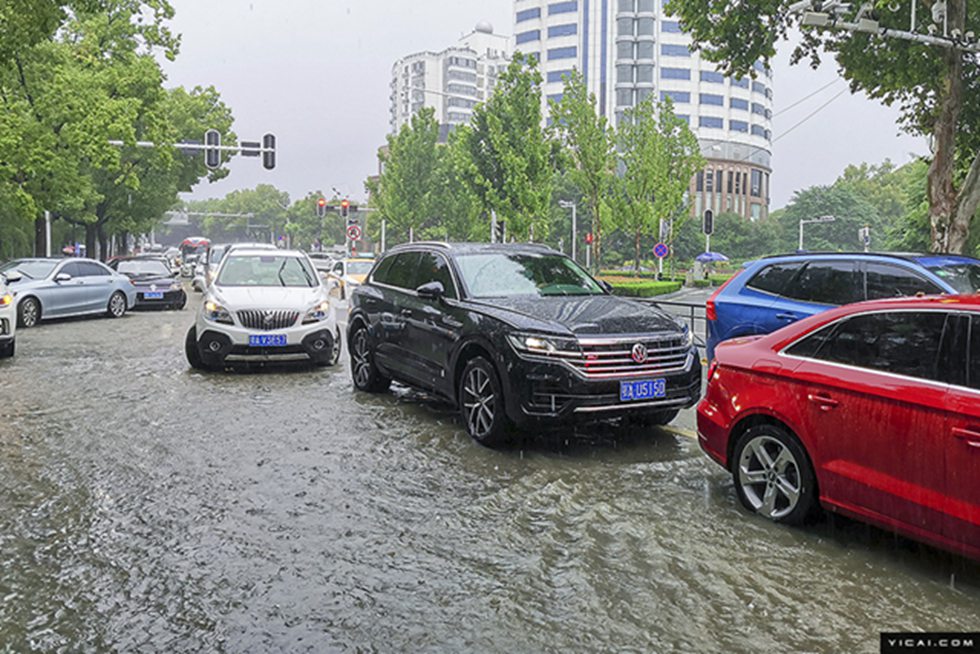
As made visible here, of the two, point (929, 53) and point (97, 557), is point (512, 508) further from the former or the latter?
point (929, 53)

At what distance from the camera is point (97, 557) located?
4.76 meters

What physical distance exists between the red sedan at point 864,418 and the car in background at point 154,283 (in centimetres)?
2132

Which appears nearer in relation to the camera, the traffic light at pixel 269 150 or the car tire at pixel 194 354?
the car tire at pixel 194 354

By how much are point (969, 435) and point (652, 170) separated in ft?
145

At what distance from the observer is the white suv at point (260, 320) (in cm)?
1147

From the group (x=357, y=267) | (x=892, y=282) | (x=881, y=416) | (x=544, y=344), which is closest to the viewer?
(x=881, y=416)

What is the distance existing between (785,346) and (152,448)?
16.6ft

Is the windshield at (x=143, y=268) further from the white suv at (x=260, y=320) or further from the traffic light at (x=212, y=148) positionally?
the white suv at (x=260, y=320)

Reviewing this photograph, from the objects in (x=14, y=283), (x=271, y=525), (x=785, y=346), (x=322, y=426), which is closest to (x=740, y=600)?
(x=785, y=346)

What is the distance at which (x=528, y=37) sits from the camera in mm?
113375

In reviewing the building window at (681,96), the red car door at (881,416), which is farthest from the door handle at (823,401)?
the building window at (681,96)

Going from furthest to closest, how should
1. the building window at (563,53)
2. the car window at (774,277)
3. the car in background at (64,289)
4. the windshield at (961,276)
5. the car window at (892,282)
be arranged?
the building window at (563,53)
the car in background at (64,289)
the car window at (774,277)
the car window at (892,282)
the windshield at (961,276)

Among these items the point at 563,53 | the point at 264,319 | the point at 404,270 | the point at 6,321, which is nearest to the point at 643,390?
the point at 404,270

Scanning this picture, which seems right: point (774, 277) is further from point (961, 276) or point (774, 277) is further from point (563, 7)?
point (563, 7)
